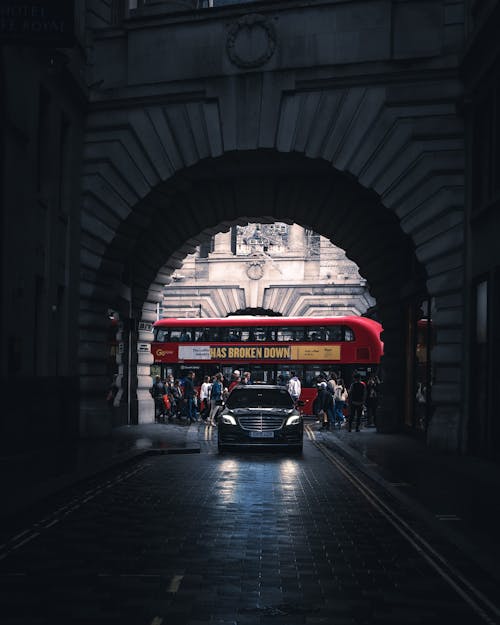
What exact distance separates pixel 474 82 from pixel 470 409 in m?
6.77

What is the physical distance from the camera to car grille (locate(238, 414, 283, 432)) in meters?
23.0

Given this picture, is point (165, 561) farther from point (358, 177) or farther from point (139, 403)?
point (139, 403)

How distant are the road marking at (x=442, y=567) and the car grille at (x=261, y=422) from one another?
785cm

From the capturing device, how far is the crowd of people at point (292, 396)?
3412 cm

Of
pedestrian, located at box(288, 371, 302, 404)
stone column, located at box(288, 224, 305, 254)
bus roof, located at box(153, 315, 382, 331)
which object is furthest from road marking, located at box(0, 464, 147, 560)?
stone column, located at box(288, 224, 305, 254)

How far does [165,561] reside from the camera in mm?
9062

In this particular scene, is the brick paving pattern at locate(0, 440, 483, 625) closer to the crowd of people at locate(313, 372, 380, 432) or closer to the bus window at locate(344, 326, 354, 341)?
the crowd of people at locate(313, 372, 380, 432)

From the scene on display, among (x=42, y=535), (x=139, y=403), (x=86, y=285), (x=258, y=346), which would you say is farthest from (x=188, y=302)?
(x=42, y=535)

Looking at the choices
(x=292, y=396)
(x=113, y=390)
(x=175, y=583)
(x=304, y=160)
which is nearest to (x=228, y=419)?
(x=304, y=160)

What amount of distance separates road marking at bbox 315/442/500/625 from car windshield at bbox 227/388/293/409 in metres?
8.82

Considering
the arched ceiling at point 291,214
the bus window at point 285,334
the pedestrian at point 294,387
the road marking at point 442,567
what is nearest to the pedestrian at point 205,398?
the pedestrian at point 294,387

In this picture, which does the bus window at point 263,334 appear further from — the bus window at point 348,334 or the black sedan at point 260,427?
the black sedan at point 260,427

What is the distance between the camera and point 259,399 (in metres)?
24.3

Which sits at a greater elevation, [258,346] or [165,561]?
[258,346]
